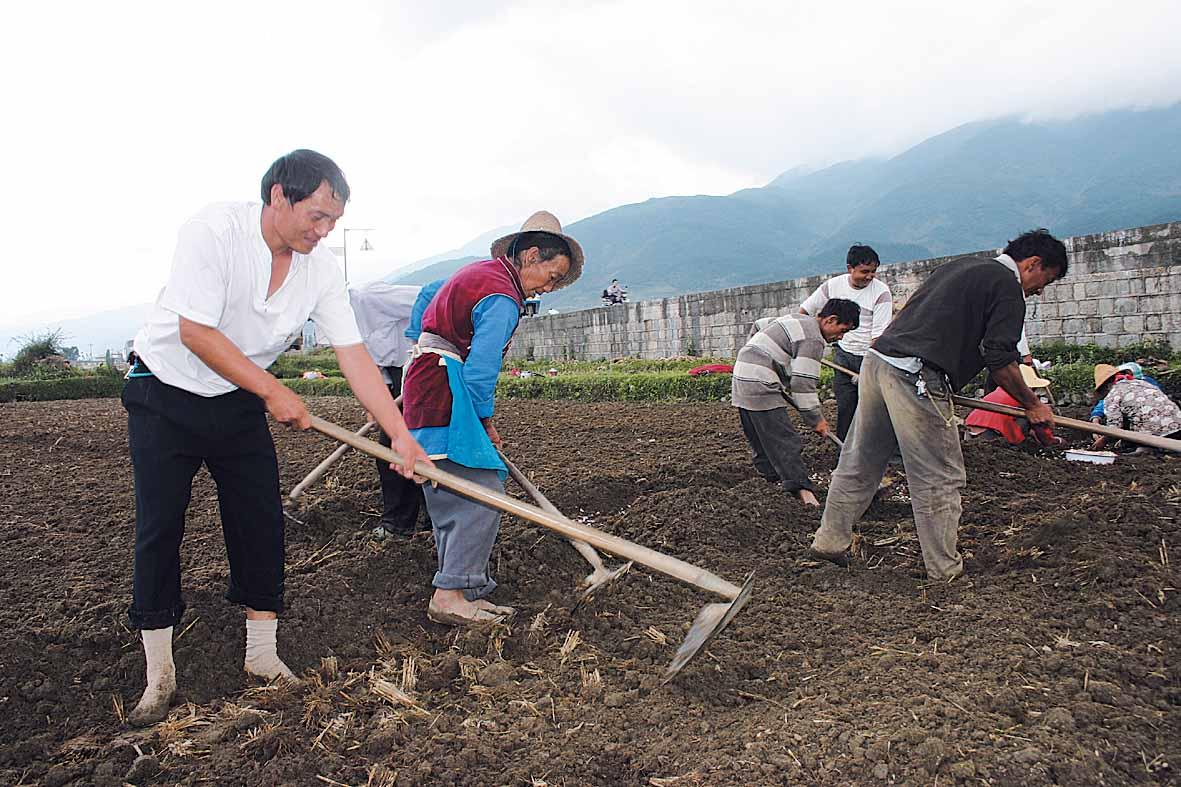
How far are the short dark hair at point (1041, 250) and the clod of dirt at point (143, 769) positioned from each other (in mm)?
3522

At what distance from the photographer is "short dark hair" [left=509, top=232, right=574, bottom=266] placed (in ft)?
9.93

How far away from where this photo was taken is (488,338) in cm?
286

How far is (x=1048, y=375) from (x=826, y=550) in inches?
210

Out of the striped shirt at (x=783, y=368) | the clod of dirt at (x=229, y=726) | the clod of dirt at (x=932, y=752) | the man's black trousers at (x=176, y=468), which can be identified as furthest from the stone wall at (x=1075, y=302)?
the clod of dirt at (x=229, y=726)

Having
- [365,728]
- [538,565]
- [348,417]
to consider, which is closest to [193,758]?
[365,728]

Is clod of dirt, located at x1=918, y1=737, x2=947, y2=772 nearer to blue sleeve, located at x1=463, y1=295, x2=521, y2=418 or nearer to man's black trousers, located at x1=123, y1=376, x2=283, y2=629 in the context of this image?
blue sleeve, located at x1=463, y1=295, x2=521, y2=418

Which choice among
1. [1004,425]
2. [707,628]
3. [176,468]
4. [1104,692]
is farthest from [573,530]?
[1004,425]

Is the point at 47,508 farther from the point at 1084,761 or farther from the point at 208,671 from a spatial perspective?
the point at 1084,761

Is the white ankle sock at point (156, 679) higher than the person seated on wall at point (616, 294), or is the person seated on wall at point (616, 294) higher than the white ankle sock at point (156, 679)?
the person seated on wall at point (616, 294)

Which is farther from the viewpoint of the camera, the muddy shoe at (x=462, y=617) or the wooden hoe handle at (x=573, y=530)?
the muddy shoe at (x=462, y=617)

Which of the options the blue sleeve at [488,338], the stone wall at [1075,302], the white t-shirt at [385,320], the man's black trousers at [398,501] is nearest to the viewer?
the blue sleeve at [488,338]

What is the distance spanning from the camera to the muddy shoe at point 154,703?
244 cm

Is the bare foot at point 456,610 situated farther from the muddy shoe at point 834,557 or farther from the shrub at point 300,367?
the shrub at point 300,367

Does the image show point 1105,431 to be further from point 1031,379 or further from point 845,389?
point 1031,379
